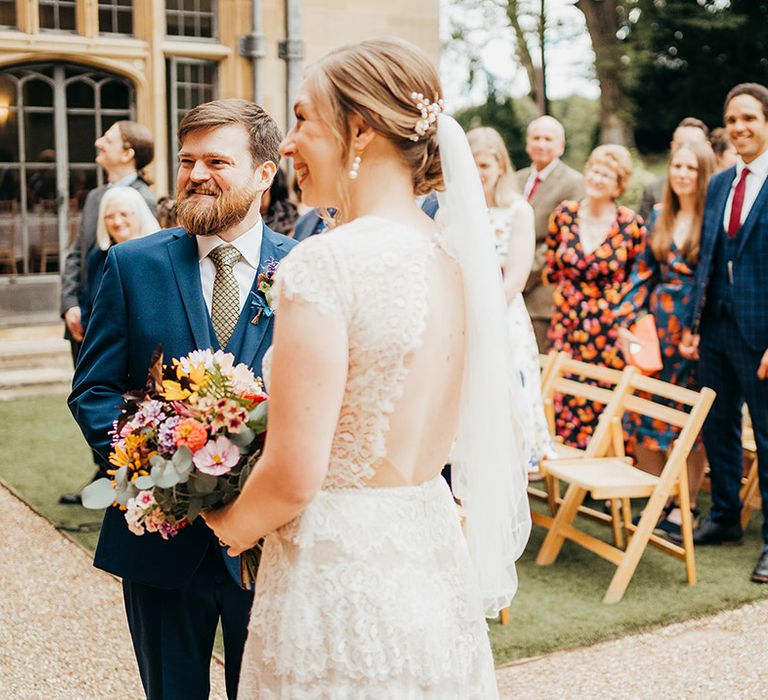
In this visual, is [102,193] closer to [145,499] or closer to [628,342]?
[628,342]

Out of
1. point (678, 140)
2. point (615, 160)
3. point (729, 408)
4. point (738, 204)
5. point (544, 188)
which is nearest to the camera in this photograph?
point (738, 204)

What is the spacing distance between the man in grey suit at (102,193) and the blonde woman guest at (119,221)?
35 centimetres

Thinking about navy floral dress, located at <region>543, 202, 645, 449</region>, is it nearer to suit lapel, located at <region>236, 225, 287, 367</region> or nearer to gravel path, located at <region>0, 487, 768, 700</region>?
gravel path, located at <region>0, 487, 768, 700</region>

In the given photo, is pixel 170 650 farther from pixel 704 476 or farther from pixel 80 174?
pixel 80 174

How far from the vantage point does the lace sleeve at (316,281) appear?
1.89 meters

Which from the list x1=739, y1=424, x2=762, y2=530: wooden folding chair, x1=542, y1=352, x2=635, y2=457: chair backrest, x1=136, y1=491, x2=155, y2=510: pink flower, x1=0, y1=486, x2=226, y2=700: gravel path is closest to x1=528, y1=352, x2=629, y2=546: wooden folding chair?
x1=542, y1=352, x2=635, y2=457: chair backrest

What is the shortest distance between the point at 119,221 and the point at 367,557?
157 inches

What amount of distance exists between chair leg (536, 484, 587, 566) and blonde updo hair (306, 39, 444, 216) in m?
3.82

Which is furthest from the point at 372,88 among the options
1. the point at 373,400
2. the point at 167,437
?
the point at 167,437

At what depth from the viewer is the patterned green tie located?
109 inches

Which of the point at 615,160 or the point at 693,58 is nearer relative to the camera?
the point at 615,160

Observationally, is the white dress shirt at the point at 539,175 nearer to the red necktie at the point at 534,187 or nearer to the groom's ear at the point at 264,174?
the red necktie at the point at 534,187

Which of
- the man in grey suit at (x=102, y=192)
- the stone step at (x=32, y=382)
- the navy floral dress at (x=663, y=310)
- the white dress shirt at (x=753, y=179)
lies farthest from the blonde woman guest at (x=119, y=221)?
the stone step at (x=32, y=382)

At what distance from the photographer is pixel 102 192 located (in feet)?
20.9
